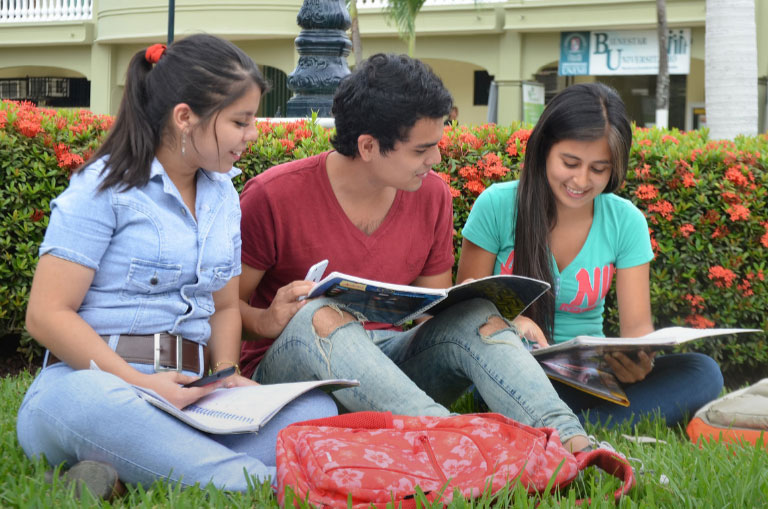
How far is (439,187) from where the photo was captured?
3.45 meters

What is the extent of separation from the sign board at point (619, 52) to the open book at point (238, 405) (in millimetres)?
18837

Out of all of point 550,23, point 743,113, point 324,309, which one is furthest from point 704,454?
point 550,23

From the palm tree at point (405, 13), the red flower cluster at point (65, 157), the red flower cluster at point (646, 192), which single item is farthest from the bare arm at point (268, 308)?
the palm tree at point (405, 13)

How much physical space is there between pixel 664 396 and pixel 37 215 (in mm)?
2845

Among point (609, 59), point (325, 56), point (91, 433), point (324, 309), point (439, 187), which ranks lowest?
point (91, 433)

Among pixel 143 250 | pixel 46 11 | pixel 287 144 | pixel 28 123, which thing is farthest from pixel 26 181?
pixel 46 11

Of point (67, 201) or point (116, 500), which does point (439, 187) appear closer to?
point (67, 201)

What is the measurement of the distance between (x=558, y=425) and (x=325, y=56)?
405 centimetres

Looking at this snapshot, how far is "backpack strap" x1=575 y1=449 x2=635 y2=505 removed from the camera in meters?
2.38

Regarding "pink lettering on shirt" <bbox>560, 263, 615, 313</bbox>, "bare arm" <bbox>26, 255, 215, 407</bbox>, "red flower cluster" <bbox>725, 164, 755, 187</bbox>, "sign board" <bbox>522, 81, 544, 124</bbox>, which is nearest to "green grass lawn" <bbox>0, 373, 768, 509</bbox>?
"bare arm" <bbox>26, 255, 215, 407</bbox>

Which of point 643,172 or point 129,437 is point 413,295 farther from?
point 643,172

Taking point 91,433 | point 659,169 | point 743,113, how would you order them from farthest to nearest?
point 743,113 → point 659,169 → point 91,433

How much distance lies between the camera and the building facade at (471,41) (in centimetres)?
1992

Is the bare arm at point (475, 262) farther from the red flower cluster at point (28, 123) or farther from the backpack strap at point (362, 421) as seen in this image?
the red flower cluster at point (28, 123)
